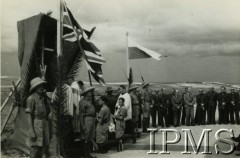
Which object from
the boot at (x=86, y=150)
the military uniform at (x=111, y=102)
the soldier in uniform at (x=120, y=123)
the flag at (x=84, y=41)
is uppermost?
the flag at (x=84, y=41)

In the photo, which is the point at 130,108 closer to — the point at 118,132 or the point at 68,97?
the point at 118,132

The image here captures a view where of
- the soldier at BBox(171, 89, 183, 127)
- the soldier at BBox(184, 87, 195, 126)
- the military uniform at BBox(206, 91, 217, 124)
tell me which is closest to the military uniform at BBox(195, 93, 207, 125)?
the military uniform at BBox(206, 91, 217, 124)

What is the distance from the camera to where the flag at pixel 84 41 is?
6.94 meters

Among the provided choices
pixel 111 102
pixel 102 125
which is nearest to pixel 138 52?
pixel 111 102

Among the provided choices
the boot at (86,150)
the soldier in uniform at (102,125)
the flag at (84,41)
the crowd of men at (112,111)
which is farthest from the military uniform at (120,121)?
the boot at (86,150)

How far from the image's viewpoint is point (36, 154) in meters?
6.02

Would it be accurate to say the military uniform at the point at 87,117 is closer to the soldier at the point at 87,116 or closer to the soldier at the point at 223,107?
the soldier at the point at 87,116

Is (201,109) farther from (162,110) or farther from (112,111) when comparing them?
(112,111)

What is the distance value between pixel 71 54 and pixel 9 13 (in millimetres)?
1641

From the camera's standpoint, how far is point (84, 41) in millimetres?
7262

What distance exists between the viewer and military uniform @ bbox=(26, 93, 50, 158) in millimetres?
5911

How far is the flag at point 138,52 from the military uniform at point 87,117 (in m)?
2.94

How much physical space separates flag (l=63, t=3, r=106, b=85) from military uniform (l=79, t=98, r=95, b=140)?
1.89ft

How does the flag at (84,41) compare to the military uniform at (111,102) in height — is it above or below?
above
